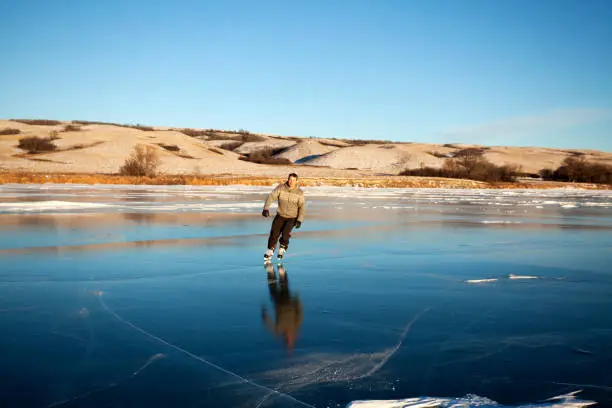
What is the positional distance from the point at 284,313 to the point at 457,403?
9.03 ft

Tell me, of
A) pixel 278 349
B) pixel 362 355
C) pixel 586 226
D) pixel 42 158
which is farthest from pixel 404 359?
pixel 42 158

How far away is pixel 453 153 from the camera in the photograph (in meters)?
134

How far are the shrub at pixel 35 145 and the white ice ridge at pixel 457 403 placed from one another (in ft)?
279

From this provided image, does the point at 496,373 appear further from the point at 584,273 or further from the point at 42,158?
the point at 42,158

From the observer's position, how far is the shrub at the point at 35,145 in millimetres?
82125

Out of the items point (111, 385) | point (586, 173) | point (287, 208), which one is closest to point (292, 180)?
point (287, 208)

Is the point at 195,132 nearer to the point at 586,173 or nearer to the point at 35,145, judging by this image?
the point at 35,145

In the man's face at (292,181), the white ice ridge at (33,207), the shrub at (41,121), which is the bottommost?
the white ice ridge at (33,207)

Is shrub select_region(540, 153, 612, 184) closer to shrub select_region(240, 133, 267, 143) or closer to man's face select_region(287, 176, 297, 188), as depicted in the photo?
man's face select_region(287, 176, 297, 188)

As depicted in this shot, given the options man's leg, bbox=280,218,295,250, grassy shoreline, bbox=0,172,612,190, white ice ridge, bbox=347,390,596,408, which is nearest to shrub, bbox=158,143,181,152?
grassy shoreline, bbox=0,172,612,190

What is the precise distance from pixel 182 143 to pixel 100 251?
3721 inches

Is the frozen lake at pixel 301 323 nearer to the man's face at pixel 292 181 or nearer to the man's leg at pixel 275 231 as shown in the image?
the man's leg at pixel 275 231

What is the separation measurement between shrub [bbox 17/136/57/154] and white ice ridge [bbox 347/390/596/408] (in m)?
84.9

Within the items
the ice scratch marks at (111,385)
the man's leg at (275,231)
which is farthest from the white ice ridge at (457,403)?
the man's leg at (275,231)
